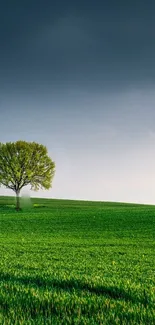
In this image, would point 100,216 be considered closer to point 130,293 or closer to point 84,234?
point 84,234

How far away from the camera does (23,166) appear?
7888cm

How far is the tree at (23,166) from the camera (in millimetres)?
78438

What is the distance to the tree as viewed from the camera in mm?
78438

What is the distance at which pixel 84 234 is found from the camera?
134 ft

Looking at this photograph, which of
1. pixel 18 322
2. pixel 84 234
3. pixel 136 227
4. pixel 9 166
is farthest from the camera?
pixel 9 166

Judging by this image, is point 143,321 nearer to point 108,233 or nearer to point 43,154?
point 108,233

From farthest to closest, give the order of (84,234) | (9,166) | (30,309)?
(9,166) → (84,234) → (30,309)

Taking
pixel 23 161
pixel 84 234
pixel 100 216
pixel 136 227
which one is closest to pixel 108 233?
pixel 84 234

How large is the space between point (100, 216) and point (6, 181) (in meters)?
27.8

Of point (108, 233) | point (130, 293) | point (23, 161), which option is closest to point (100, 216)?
point (108, 233)

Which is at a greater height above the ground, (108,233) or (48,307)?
(48,307)

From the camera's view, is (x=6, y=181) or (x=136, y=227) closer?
(x=136, y=227)

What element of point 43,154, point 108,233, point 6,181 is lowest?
point 108,233

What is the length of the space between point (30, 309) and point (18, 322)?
81 cm
